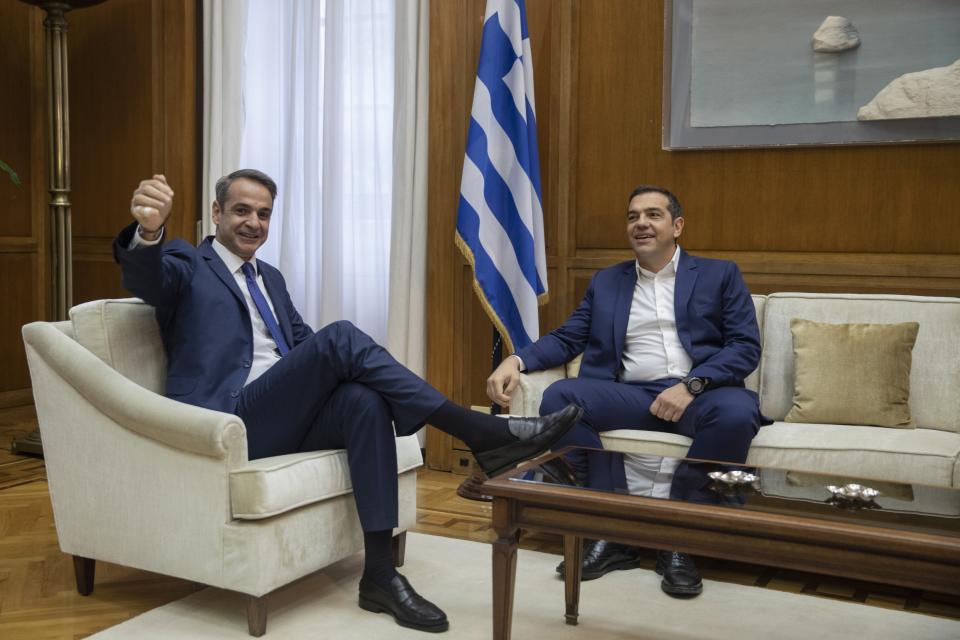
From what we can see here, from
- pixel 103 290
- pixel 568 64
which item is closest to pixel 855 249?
pixel 568 64

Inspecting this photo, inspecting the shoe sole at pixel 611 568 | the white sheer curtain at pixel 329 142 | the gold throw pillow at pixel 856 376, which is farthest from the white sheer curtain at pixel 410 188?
the gold throw pillow at pixel 856 376

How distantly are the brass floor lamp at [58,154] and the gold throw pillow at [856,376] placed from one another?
3.47 metres

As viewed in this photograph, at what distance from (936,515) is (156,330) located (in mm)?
2171

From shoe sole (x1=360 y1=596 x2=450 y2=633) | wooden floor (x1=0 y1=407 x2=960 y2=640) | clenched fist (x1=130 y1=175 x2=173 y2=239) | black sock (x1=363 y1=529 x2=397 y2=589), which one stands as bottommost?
wooden floor (x1=0 y1=407 x2=960 y2=640)

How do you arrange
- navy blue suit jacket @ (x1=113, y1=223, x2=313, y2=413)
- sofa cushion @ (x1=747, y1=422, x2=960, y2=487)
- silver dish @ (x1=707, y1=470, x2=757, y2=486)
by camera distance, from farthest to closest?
1. sofa cushion @ (x1=747, y1=422, x2=960, y2=487)
2. navy blue suit jacket @ (x1=113, y1=223, x2=313, y2=413)
3. silver dish @ (x1=707, y1=470, x2=757, y2=486)

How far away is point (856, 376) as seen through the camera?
324cm

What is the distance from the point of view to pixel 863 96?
146 inches

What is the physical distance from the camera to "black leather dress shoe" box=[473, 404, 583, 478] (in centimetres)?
278

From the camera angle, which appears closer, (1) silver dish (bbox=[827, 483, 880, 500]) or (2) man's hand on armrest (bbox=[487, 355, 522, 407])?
(1) silver dish (bbox=[827, 483, 880, 500])

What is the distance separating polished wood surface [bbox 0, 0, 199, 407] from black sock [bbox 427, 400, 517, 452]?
2.93 meters

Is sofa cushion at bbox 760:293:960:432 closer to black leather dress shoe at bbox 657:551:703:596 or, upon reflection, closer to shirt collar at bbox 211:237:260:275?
black leather dress shoe at bbox 657:551:703:596

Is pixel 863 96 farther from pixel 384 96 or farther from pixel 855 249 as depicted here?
pixel 384 96

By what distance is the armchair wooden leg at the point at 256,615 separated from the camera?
96.8 inches

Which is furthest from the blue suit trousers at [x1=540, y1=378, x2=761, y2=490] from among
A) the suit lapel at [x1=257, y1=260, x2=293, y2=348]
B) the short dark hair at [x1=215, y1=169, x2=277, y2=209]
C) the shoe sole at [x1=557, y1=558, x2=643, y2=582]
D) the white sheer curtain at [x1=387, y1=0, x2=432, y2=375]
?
the white sheer curtain at [x1=387, y1=0, x2=432, y2=375]
